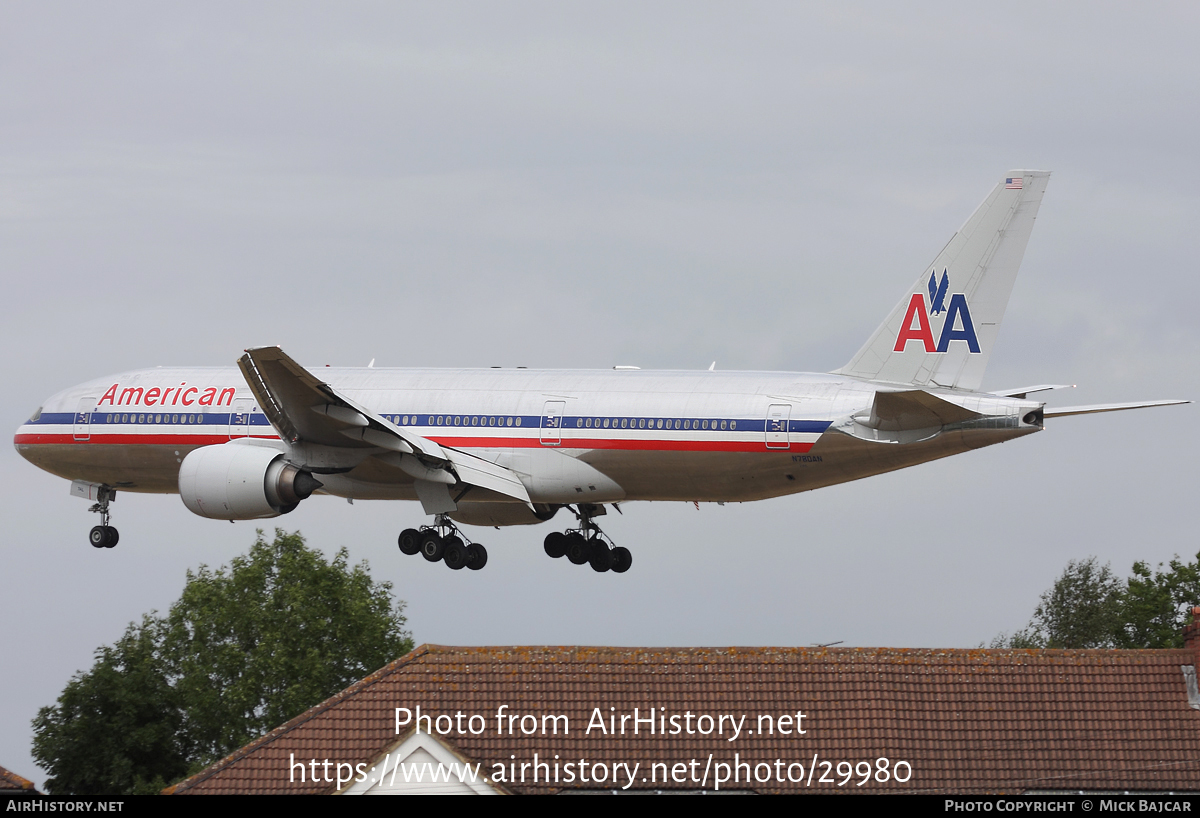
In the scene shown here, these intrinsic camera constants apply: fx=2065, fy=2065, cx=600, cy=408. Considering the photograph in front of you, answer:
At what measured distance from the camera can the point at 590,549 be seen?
58.1m

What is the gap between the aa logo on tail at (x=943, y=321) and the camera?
50.5 m

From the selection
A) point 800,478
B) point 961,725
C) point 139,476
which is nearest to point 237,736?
point 139,476

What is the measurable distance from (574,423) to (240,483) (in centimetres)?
855

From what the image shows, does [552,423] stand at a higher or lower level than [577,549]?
higher

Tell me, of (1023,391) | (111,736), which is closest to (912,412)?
(1023,391)

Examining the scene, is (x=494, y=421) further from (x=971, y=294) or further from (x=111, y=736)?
(x=111, y=736)

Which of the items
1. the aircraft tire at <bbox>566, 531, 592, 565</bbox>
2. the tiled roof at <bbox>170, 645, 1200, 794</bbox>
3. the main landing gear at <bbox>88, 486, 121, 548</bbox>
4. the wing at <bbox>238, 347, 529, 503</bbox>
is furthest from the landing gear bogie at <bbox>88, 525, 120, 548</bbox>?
the tiled roof at <bbox>170, 645, 1200, 794</bbox>

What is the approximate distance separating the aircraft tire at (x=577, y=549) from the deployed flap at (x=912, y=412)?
1211 cm

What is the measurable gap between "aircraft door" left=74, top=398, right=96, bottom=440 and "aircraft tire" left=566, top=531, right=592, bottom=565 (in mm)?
13671

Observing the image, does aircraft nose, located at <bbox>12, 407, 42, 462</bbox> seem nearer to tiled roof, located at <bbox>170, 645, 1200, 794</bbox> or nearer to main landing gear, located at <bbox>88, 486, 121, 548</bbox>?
main landing gear, located at <bbox>88, 486, 121, 548</bbox>

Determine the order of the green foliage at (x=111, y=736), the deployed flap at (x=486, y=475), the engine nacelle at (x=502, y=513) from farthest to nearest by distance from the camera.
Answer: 1. the green foliage at (x=111, y=736)
2. the engine nacelle at (x=502, y=513)
3. the deployed flap at (x=486, y=475)

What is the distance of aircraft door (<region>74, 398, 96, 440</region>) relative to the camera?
5725 cm

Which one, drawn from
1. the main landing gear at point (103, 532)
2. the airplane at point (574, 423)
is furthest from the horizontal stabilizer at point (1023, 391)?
the main landing gear at point (103, 532)

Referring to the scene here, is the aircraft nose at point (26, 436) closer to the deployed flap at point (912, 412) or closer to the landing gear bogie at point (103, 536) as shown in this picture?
the landing gear bogie at point (103, 536)
